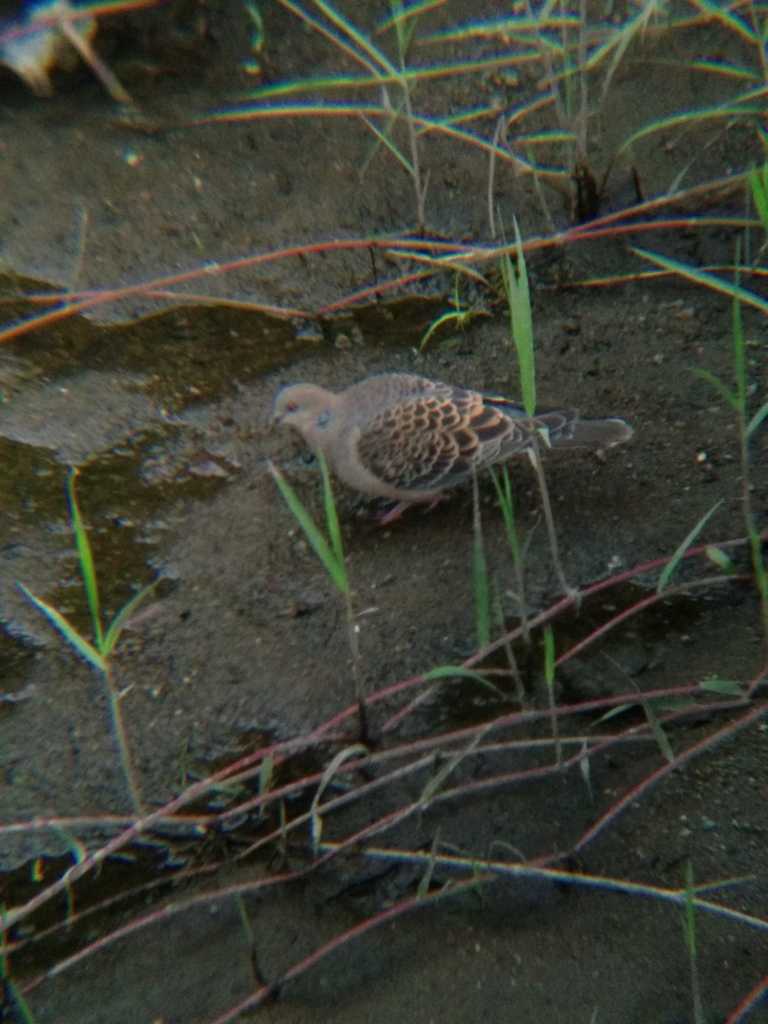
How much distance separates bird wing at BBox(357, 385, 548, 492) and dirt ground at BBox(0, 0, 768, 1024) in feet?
0.61

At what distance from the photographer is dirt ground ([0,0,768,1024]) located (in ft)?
7.65

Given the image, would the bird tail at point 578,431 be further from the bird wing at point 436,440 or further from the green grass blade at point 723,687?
the green grass blade at point 723,687

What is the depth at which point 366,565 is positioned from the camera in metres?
3.35

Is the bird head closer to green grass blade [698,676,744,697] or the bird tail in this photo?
the bird tail

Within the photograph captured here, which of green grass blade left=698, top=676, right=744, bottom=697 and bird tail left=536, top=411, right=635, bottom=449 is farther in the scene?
bird tail left=536, top=411, right=635, bottom=449

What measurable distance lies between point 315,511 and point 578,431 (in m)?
0.87

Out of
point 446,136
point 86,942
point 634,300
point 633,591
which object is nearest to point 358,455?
point 633,591

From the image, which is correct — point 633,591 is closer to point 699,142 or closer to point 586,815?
point 586,815

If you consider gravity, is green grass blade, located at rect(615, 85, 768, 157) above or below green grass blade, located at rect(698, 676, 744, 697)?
above

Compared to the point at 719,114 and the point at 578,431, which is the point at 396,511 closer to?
the point at 578,431

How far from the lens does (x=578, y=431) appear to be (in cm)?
335

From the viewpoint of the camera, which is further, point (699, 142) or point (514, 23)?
point (699, 142)

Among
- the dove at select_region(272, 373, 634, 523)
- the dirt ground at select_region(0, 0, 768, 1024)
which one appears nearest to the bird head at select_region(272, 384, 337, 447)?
the dove at select_region(272, 373, 634, 523)

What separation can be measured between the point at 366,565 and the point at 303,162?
221 centimetres
